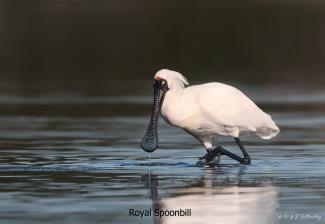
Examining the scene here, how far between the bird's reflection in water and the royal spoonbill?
1.36m

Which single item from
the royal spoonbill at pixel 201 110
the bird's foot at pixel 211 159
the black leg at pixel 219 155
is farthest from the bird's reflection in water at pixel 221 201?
the royal spoonbill at pixel 201 110

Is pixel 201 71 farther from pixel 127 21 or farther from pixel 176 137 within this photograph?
pixel 176 137

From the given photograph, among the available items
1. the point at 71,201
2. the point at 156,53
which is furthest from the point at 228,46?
the point at 71,201

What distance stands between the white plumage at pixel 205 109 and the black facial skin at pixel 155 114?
0.20 ft

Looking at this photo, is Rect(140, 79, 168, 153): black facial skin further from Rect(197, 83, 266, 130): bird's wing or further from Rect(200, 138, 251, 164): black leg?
Rect(200, 138, 251, 164): black leg

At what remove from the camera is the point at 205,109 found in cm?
1703

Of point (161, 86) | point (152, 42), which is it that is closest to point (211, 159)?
point (161, 86)

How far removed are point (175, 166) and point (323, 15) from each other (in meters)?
34.5

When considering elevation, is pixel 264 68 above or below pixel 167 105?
above

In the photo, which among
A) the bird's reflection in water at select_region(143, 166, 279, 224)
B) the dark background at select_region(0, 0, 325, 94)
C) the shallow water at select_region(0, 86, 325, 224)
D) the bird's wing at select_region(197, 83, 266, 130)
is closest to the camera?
the bird's reflection in water at select_region(143, 166, 279, 224)

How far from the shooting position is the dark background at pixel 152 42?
34969 mm

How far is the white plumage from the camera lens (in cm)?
1700

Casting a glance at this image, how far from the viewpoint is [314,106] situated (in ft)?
86.1

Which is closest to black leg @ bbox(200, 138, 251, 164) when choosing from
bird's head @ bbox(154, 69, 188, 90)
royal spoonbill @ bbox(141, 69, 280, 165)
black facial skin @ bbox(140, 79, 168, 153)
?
royal spoonbill @ bbox(141, 69, 280, 165)
